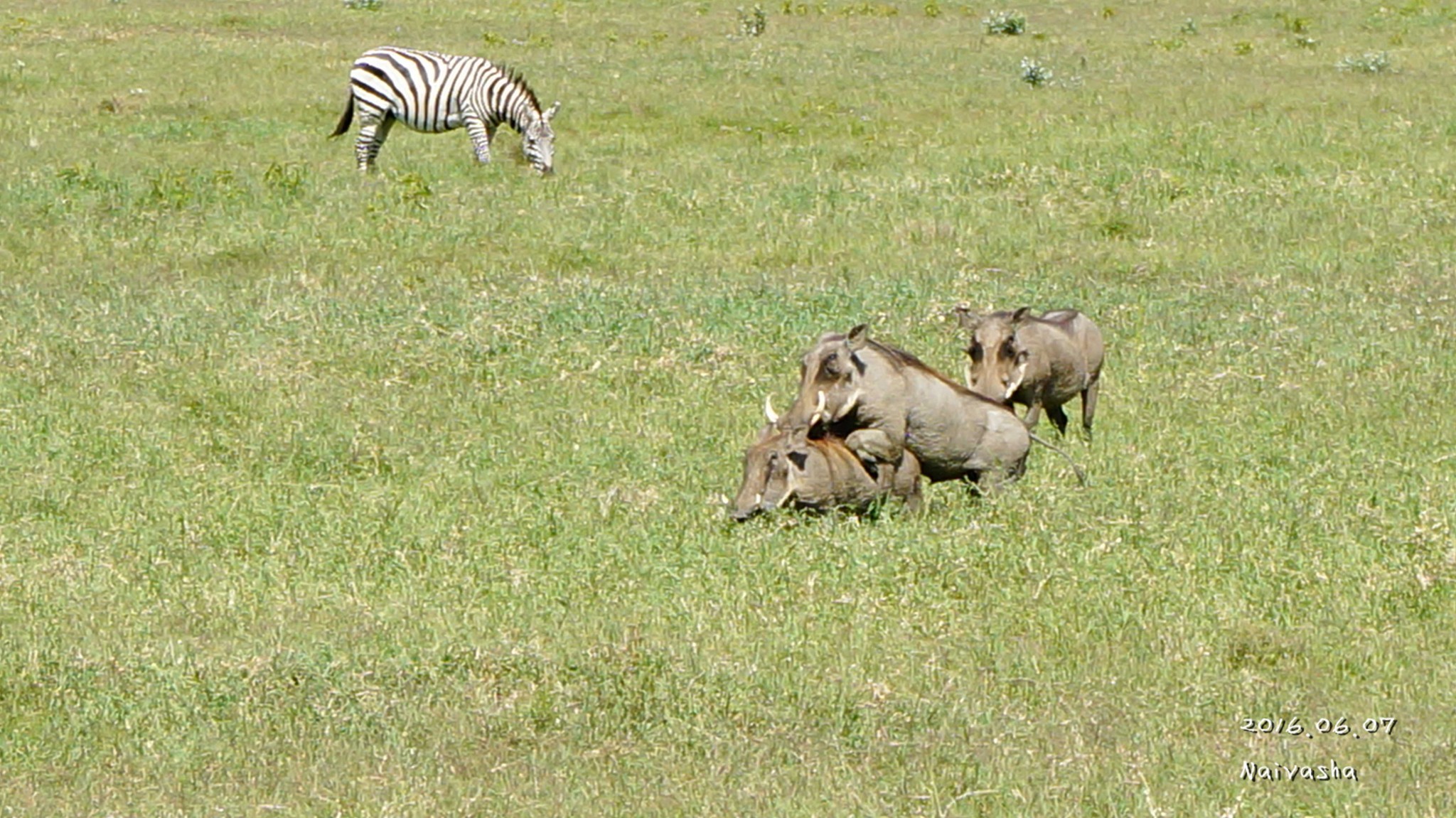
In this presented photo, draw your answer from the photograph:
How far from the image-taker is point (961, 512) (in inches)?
427

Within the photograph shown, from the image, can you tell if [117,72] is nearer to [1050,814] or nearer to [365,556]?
[365,556]

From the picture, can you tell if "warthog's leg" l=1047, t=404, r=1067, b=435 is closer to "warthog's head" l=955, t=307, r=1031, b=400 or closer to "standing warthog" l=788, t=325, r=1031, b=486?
"warthog's head" l=955, t=307, r=1031, b=400

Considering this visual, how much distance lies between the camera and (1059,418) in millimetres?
13312

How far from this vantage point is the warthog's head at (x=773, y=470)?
10367mm

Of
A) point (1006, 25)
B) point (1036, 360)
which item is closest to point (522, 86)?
point (1006, 25)

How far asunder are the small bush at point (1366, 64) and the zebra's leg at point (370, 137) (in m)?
13.5

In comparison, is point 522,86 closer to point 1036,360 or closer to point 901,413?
point 1036,360

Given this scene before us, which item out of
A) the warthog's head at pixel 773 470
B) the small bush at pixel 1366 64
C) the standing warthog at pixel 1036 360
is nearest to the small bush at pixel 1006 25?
the small bush at pixel 1366 64

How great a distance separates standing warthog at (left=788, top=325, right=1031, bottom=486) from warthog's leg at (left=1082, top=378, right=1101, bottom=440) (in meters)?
2.21

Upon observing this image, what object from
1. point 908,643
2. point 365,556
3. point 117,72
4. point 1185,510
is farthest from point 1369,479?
point 117,72

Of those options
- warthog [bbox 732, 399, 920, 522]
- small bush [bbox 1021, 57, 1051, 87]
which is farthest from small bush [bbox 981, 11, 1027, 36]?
warthog [bbox 732, 399, 920, 522]

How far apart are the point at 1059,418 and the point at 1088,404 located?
0.25m

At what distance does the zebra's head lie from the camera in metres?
23.7

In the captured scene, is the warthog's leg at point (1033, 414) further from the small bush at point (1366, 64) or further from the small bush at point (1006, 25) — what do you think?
the small bush at point (1006, 25)
